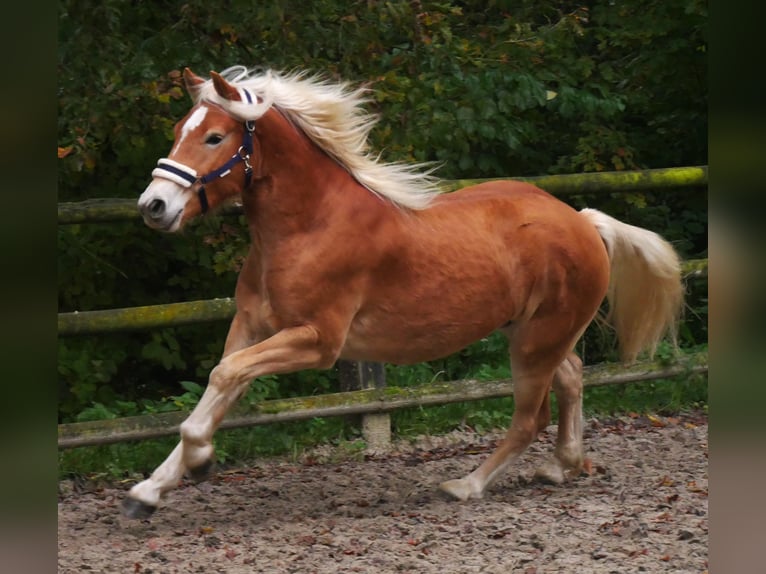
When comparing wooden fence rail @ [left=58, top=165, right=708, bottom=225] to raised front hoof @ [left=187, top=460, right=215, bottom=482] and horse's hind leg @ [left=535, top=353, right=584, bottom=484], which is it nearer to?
horse's hind leg @ [left=535, top=353, right=584, bottom=484]

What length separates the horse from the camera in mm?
3834

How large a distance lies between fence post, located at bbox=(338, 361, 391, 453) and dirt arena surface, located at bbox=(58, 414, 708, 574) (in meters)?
0.10

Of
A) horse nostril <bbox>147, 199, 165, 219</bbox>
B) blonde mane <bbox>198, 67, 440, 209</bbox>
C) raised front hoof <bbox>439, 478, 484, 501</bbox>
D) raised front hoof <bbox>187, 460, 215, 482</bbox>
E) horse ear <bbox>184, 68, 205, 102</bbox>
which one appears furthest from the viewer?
raised front hoof <bbox>439, 478, 484, 501</bbox>

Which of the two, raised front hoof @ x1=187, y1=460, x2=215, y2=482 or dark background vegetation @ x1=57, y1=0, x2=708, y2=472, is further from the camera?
dark background vegetation @ x1=57, y1=0, x2=708, y2=472

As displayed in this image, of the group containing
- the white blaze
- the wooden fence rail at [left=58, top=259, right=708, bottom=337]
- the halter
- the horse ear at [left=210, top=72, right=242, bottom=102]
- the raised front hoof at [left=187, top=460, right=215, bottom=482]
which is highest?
the horse ear at [left=210, top=72, right=242, bottom=102]

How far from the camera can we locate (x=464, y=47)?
6289 millimetres

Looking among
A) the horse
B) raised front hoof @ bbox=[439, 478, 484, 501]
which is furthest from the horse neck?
raised front hoof @ bbox=[439, 478, 484, 501]

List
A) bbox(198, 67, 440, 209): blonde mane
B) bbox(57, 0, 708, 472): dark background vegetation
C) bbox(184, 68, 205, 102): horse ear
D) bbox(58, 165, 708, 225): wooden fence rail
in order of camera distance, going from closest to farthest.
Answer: bbox(184, 68, 205, 102): horse ear, bbox(198, 67, 440, 209): blonde mane, bbox(58, 165, 708, 225): wooden fence rail, bbox(57, 0, 708, 472): dark background vegetation

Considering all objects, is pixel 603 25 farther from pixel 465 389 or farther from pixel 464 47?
pixel 465 389

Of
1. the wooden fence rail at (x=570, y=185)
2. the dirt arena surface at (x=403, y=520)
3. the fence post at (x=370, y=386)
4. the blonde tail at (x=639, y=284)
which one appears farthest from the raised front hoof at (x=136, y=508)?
the blonde tail at (x=639, y=284)

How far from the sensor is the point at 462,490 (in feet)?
14.8

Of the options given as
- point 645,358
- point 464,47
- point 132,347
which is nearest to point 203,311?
point 132,347
